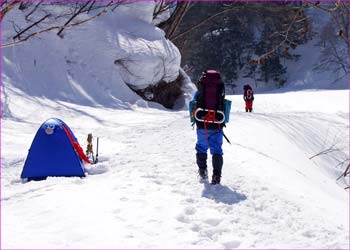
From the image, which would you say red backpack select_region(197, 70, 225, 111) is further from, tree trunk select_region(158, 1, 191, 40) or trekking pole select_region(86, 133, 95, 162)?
tree trunk select_region(158, 1, 191, 40)

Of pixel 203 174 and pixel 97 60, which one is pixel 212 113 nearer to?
pixel 203 174

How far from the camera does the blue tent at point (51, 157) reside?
258 inches

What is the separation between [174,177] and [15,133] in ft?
16.4

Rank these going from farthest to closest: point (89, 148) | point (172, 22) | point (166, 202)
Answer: point (172, 22) < point (89, 148) < point (166, 202)

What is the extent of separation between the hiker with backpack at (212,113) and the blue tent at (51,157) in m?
1.98

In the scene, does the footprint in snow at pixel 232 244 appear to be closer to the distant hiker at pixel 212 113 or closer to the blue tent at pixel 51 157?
the distant hiker at pixel 212 113

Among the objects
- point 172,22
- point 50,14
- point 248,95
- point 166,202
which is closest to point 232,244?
point 166,202

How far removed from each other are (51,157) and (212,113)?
250 centimetres

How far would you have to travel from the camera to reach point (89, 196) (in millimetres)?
5227

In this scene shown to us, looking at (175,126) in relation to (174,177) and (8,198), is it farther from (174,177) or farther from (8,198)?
(8,198)

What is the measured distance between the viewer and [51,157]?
21.8 ft

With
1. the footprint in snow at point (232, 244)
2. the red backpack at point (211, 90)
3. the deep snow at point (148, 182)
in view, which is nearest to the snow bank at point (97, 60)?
the deep snow at point (148, 182)

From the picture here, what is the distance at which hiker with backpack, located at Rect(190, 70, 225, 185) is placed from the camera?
5.91 meters

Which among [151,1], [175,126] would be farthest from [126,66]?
[175,126]
